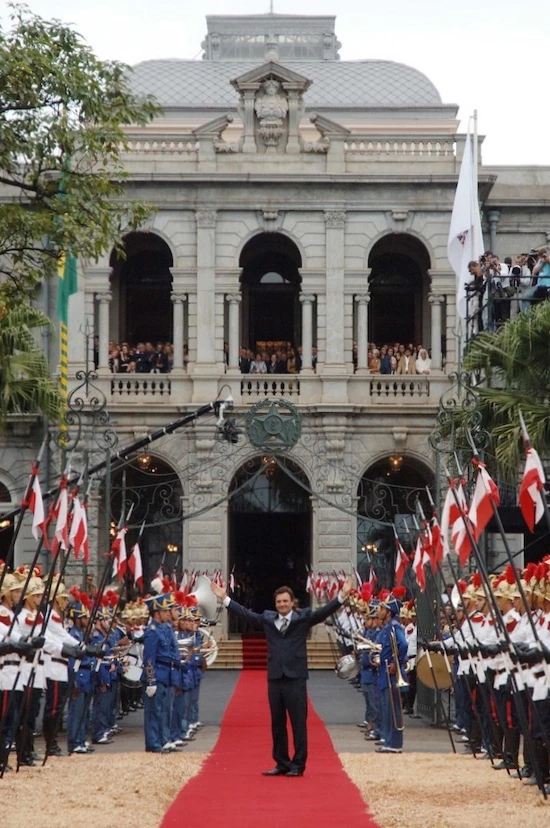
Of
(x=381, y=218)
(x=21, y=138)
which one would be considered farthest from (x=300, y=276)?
(x=21, y=138)

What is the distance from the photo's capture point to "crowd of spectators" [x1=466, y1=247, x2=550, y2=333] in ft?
111

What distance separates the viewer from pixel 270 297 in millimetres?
50844

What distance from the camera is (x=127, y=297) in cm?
5059

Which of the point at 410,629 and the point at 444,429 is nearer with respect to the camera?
the point at 410,629

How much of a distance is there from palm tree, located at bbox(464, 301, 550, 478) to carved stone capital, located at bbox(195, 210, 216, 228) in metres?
15.9

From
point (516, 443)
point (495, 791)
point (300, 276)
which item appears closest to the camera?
point (495, 791)

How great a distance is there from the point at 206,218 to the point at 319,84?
12.4 m

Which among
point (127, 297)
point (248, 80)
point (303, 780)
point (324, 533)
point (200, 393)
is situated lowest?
point (303, 780)

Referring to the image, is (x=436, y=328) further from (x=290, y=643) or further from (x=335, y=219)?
(x=290, y=643)

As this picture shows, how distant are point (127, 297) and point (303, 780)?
33468 mm

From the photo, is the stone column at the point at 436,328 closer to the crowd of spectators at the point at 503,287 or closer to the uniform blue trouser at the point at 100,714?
the crowd of spectators at the point at 503,287

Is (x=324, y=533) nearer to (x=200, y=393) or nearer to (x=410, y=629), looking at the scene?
(x=200, y=393)

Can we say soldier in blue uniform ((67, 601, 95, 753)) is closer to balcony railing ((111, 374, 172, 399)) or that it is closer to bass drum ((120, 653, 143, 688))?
bass drum ((120, 653, 143, 688))

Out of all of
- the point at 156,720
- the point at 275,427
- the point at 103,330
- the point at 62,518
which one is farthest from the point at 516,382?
the point at 103,330
